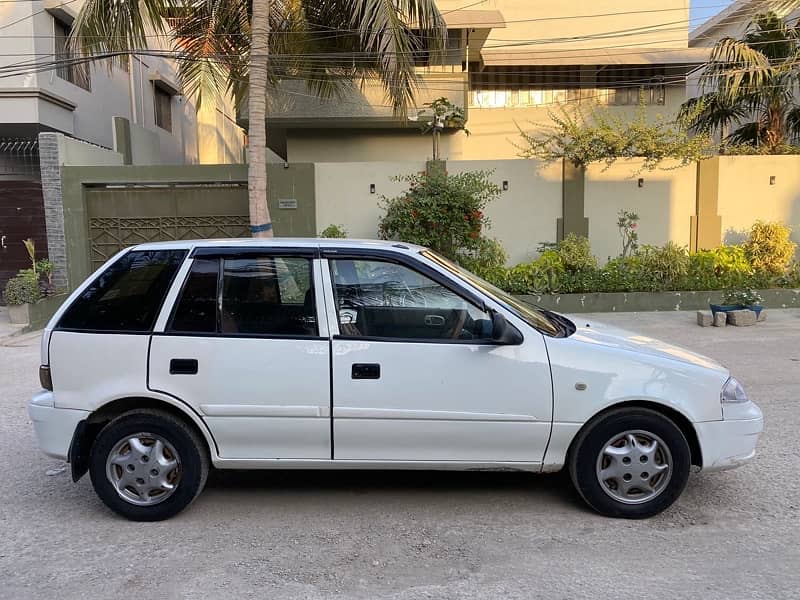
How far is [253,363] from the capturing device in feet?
13.1

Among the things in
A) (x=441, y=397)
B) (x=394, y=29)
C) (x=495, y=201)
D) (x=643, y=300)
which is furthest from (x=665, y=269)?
(x=441, y=397)

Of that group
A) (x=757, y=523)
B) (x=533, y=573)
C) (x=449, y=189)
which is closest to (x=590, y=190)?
(x=449, y=189)

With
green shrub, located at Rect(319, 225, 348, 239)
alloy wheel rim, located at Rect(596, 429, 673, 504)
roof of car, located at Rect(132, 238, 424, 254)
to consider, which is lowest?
alloy wheel rim, located at Rect(596, 429, 673, 504)

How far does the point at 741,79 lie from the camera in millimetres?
14195

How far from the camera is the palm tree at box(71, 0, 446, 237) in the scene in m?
10.4

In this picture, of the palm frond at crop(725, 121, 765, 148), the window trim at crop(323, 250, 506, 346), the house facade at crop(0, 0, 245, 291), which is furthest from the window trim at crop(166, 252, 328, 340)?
the palm frond at crop(725, 121, 765, 148)

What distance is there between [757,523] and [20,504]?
4770mm

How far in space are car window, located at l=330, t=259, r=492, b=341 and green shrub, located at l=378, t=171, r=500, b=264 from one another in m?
7.95

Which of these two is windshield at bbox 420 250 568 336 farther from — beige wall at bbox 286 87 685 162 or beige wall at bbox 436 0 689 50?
beige wall at bbox 436 0 689 50

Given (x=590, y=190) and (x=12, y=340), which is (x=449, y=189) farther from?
(x=12, y=340)

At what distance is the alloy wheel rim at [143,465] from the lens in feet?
13.3

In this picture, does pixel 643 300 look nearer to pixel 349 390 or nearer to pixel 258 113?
pixel 258 113

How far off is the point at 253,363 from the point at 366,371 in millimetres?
694

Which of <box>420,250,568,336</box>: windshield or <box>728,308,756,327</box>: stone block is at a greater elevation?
<box>420,250,568,336</box>: windshield
